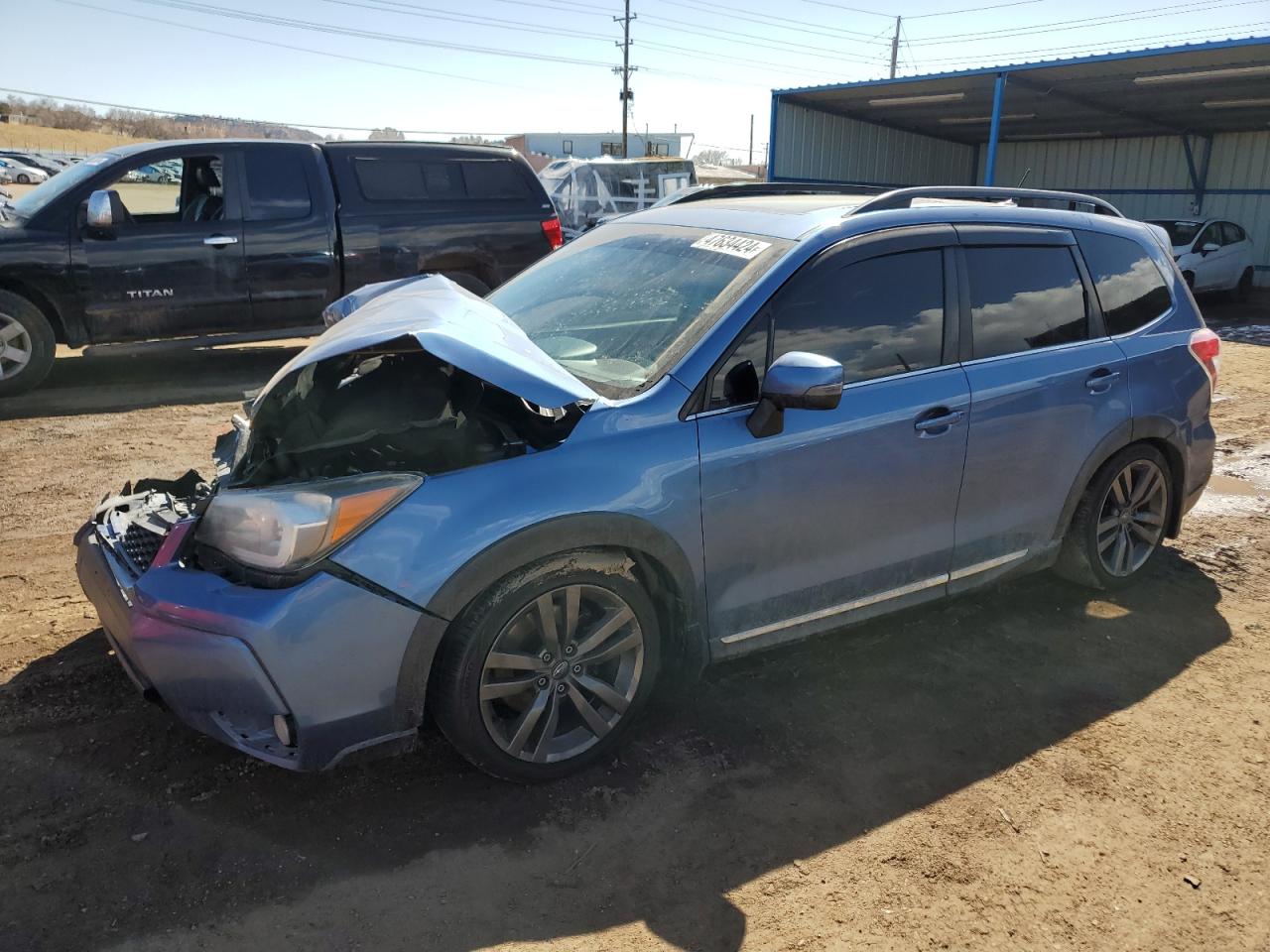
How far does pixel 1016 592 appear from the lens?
4.45 m

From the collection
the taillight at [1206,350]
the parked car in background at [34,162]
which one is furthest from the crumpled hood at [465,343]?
the parked car in background at [34,162]

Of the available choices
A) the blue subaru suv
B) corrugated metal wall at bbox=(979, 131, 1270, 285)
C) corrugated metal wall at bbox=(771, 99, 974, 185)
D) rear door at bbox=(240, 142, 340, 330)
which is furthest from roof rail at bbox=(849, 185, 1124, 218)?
corrugated metal wall at bbox=(979, 131, 1270, 285)

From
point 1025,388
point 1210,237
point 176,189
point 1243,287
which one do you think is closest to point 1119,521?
point 1025,388

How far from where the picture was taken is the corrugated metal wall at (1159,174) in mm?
22141

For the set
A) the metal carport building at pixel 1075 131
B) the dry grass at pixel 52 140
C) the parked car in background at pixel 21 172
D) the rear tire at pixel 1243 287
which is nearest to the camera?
the metal carport building at pixel 1075 131

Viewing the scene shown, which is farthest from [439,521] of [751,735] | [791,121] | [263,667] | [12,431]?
[791,121]

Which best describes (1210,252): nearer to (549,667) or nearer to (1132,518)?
(1132,518)

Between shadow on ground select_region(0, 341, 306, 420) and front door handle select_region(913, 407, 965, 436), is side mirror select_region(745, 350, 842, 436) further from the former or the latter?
shadow on ground select_region(0, 341, 306, 420)

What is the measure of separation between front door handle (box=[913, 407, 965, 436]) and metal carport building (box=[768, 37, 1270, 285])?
14562 mm

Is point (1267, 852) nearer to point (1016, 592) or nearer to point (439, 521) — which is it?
point (1016, 592)

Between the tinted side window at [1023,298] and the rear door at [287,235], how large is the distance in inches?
240

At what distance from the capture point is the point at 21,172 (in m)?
38.0

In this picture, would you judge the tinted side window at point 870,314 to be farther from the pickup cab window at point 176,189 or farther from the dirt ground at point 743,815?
the pickup cab window at point 176,189

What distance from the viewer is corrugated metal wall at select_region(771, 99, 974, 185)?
2102 centimetres
